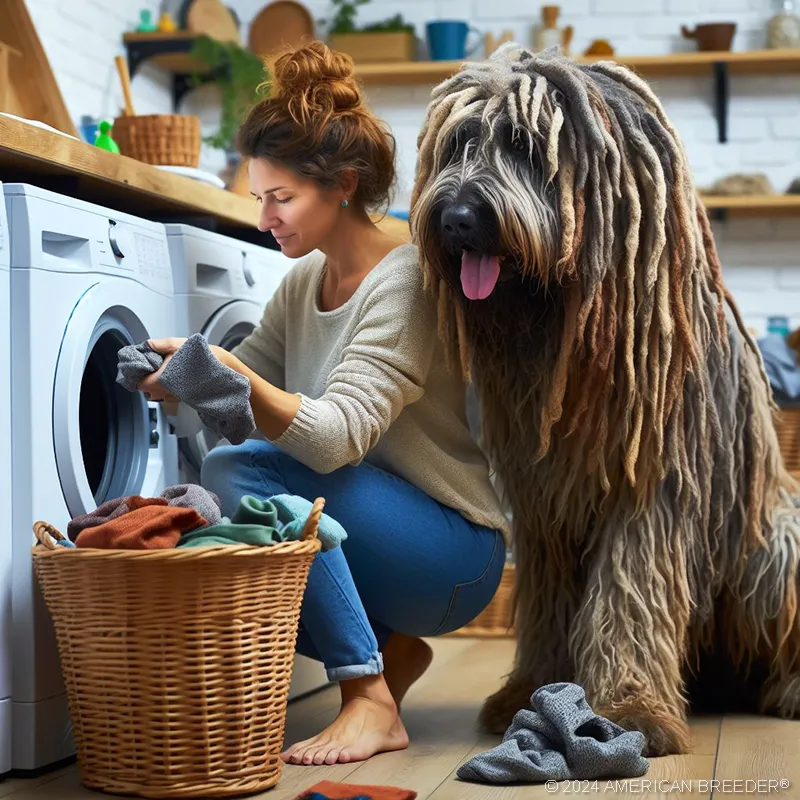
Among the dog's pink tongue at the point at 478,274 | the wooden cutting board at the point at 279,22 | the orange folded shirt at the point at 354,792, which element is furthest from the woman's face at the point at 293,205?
the wooden cutting board at the point at 279,22

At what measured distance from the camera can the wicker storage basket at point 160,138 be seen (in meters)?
2.49

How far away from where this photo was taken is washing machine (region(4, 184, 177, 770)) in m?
1.65

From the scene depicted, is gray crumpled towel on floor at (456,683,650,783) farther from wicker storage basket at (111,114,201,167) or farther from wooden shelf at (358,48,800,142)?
wooden shelf at (358,48,800,142)

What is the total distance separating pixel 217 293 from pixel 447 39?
2.51m

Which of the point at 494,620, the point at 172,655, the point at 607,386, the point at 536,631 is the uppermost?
the point at 607,386

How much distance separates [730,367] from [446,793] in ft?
2.48

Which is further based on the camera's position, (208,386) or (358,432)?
(358,432)

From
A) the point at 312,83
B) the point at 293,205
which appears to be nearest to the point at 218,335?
the point at 293,205

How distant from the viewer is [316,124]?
184 cm

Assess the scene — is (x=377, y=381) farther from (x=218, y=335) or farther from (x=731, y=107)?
(x=731, y=107)

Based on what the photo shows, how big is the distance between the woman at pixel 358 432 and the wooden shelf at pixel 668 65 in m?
2.45

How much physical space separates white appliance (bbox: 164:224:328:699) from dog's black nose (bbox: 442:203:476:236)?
0.66 m

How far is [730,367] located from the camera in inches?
73.4

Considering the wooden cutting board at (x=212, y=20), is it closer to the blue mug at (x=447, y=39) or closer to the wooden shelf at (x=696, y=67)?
the wooden shelf at (x=696, y=67)
